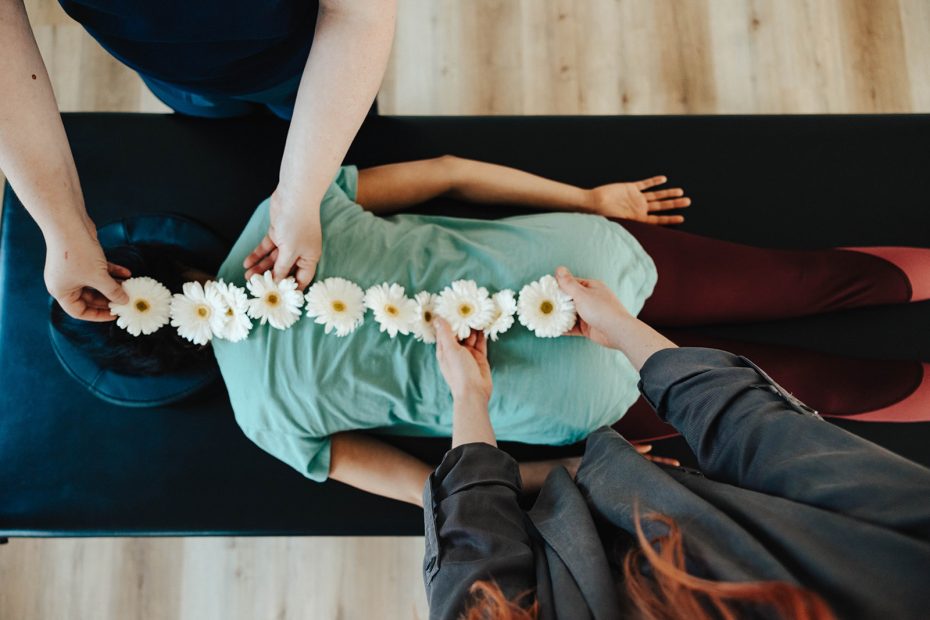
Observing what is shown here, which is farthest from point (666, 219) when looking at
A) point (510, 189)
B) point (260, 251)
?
point (260, 251)

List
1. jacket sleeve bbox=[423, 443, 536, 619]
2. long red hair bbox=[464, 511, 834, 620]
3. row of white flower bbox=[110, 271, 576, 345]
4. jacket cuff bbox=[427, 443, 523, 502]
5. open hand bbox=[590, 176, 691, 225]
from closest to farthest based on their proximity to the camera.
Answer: long red hair bbox=[464, 511, 834, 620], jacket sleeve bbox=[423, 443, 536, 619], jacket cuff bbox=[427, 443, 523, 502], row of white flower bbox=[110, 271, 576, 345], open hand bbox=[590, 176, 691, 225]

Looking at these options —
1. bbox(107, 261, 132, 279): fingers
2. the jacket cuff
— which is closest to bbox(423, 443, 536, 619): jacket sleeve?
the jacket cuff

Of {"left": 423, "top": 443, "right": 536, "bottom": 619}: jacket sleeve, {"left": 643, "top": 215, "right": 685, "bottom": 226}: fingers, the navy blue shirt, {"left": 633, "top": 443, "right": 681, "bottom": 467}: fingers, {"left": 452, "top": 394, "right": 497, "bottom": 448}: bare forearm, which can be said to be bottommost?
{"left": 633, "top": 443, "right": 681, "bottom": 467}: fingers

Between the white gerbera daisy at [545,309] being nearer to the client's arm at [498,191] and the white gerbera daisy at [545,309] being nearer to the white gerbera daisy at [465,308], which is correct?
the white gerbera daisy at [465,308]

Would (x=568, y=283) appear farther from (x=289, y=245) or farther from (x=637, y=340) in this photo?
(x=289, y=245)

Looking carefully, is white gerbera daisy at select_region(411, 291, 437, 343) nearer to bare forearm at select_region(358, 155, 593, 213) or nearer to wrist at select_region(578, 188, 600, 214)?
bare forearm at select_region(358, 155, 593, 213)

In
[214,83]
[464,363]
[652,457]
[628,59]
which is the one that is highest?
[628,59]

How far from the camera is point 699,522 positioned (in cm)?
57

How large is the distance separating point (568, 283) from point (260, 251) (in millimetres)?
482

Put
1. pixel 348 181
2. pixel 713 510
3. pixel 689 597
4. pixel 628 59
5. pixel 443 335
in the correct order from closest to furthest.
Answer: pixel 689 597
pixel 713 510
pixel 443 335
pixel 348 181
pixel 628 59

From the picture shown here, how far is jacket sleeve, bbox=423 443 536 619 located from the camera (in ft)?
2.06

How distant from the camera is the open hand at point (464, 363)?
900mm

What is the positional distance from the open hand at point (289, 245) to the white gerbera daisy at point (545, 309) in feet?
1.10

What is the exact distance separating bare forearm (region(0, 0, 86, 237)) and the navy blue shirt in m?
0.07
